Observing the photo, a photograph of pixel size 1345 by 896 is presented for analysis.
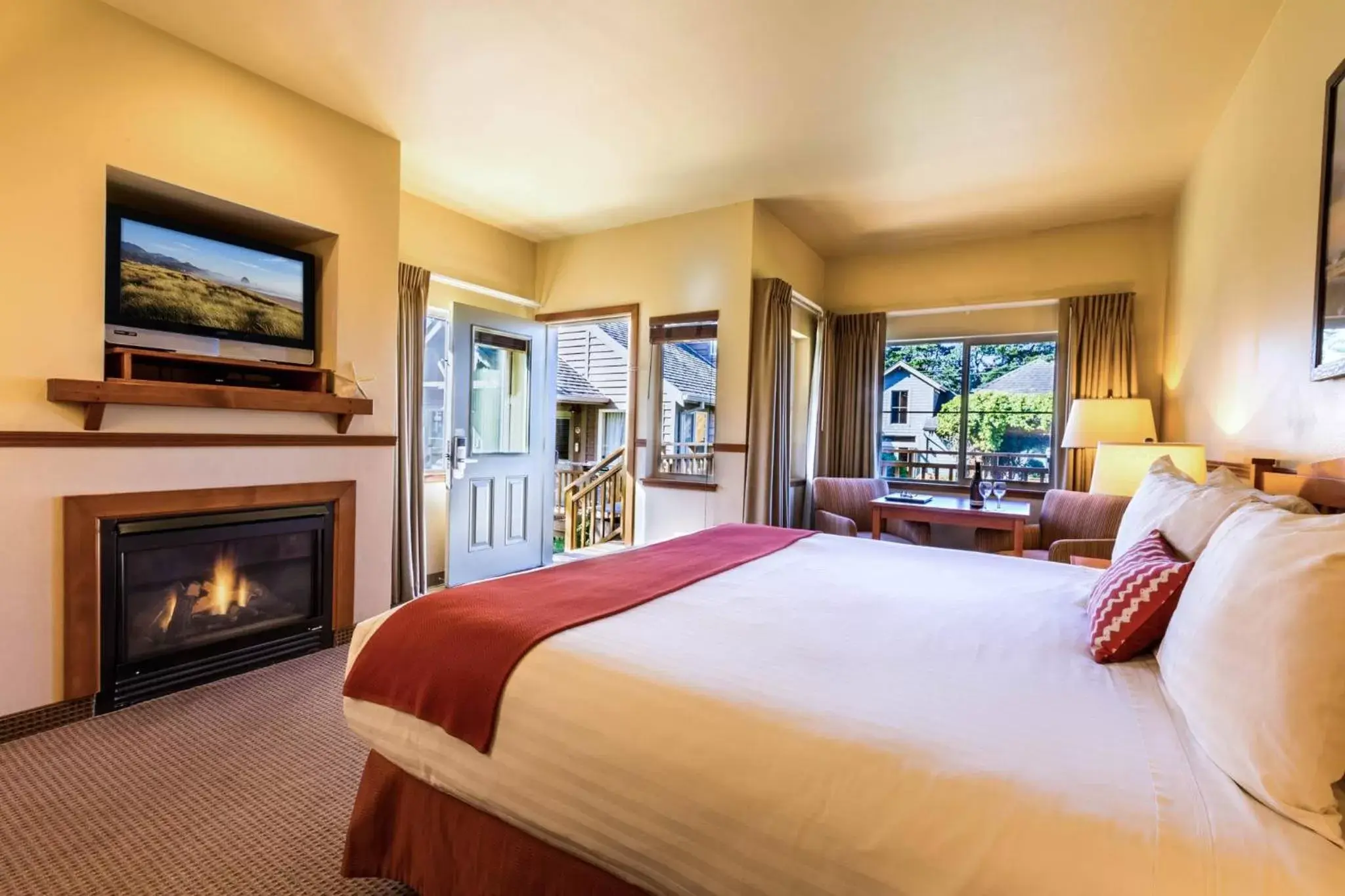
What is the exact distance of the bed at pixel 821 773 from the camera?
A: 2.47 feet

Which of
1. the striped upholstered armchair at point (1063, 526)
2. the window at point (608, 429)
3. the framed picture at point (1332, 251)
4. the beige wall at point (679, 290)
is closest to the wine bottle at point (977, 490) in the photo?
the striped upholstered armchair at point (1063, 526)

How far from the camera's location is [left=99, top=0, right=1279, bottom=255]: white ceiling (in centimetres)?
224

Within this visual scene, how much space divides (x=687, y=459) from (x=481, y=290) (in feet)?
7.47

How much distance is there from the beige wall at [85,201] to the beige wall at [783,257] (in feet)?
8.25

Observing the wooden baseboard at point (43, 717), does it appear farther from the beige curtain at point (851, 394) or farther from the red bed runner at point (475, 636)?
the beige curtain at point (851, 394)

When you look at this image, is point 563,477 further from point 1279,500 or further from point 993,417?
point 1279,500

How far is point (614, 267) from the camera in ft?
15.1

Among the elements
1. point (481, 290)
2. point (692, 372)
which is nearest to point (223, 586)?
point (481, 290)

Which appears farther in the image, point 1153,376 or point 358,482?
point 1153,376

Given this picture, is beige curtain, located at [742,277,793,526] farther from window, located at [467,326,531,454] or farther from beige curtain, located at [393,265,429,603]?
beige curtain, located at [393,265,429,603]

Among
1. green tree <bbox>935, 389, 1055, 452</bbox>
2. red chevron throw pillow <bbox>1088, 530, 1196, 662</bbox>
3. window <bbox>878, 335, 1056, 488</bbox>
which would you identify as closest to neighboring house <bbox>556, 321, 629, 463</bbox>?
window <bbox>878, 335, 1056, 488</bbox>

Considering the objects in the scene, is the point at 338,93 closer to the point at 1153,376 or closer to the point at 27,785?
the point at 27,785

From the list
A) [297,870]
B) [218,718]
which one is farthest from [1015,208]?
[218,718]

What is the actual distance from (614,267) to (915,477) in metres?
3.00
